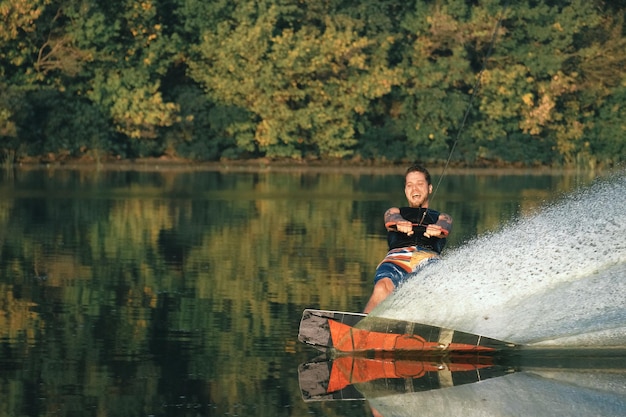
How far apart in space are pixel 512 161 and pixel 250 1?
10567 millimetres

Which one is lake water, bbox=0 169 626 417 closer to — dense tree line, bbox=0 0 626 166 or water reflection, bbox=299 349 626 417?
water reflection, bbox=299 349 626 417

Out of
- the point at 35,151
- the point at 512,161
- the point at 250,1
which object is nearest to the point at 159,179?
the point at 35,151

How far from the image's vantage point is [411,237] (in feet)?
37.6

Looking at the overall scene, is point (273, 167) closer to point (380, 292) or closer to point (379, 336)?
point (380, 292)

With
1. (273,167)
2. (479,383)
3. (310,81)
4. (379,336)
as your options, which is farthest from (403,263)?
(310,81)

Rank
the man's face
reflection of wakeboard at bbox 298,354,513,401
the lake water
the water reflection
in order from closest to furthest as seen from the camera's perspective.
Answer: the water reflection < the lake water < reflection of wakeboard at bbox 298,354,513,401 < the man's face

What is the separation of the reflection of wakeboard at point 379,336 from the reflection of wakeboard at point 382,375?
0.31 ft

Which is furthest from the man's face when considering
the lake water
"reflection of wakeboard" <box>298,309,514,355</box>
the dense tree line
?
the dense tree line

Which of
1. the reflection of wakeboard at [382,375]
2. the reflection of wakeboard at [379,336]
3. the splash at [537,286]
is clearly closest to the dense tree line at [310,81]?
the splash at [537,286]

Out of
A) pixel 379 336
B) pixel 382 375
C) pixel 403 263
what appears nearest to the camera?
pixel 382 375

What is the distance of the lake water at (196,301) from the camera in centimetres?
895

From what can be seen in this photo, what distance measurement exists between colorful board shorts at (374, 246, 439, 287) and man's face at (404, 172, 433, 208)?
0.42 m

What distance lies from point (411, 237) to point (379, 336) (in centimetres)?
108

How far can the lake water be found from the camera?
8.95 m
